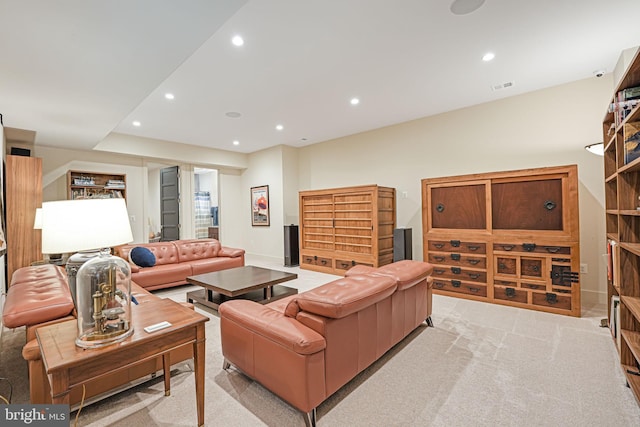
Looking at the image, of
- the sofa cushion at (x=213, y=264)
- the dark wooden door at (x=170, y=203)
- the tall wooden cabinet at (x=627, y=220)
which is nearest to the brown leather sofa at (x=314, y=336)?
the tall wooden cabinet at (x=627, y=220)

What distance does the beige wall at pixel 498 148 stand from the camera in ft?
12.2

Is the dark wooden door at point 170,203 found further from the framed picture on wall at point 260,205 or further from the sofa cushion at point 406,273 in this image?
the sofa cushion at point 406,273

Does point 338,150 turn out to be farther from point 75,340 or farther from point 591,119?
point 75,340

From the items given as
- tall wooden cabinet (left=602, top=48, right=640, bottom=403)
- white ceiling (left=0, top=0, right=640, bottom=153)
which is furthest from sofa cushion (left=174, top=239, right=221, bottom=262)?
tall wooden cabinet (left=602, top=48, right=640, bottom=403)

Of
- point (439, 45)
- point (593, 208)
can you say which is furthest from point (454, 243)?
point (439, 45)

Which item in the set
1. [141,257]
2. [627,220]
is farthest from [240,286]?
[627,220]

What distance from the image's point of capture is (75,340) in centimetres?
137

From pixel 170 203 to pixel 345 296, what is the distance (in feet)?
22.3

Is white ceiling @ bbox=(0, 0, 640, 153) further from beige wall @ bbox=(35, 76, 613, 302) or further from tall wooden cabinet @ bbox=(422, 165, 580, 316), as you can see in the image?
tall wooden cabinet @ bbox=(422, 165, 580, 316)

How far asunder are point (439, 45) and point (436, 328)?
2.94 metres

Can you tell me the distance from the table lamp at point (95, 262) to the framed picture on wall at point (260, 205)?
597cm

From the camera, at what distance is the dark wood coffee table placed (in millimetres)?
3346

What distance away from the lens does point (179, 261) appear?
5.04 metres

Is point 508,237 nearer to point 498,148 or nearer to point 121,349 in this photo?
point 498,148
